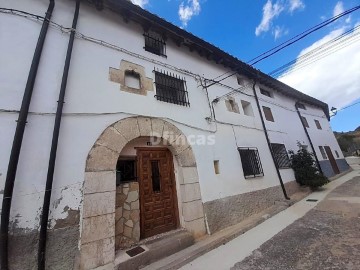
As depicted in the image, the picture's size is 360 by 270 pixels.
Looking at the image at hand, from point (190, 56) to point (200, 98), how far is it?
1749mm

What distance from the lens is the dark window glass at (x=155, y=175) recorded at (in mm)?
4525

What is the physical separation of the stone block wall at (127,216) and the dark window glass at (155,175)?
0.48 metres

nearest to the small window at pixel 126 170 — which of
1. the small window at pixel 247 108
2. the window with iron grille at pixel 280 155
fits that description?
the small window at pixel 247 108

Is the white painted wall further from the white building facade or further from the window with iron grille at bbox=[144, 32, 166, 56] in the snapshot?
the window with iron grille at bbox=[144, 32, 166, 56]

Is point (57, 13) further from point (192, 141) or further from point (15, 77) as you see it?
point (192, 141)

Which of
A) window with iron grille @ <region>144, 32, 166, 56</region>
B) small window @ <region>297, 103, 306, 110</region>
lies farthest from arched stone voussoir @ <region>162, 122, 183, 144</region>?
small window @ <region>297, 103, 306, 110</region>

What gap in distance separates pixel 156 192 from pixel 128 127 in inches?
68.2

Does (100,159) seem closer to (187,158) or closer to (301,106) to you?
(187,158)

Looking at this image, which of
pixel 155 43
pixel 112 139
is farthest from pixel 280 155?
pixel 112 139

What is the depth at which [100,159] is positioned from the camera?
3.52 meters

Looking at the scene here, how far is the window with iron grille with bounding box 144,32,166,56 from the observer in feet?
18.5

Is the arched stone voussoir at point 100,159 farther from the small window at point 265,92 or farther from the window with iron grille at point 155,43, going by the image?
the small window at point 265,92

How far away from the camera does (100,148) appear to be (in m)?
3.58

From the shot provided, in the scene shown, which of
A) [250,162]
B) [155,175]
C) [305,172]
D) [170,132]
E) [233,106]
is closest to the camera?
[155,175]
